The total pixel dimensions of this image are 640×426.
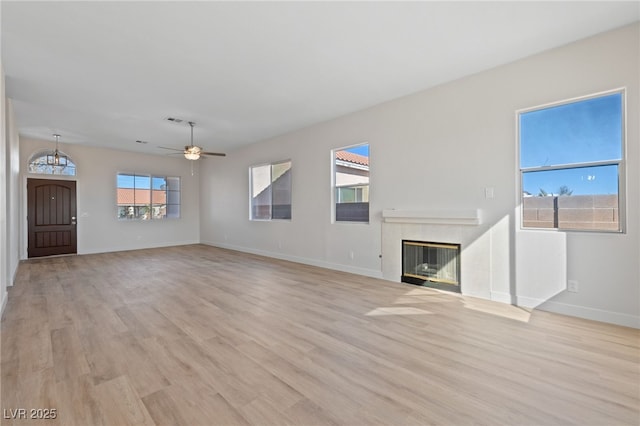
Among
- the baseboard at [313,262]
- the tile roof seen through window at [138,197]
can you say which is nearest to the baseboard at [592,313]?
the baseboard at [313,262]

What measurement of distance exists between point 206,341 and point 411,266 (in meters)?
3.25

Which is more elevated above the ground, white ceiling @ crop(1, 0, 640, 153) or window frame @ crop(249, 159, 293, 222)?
white ceiling @ crop(1, 0, 640, 153)

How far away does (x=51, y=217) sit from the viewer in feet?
24.9

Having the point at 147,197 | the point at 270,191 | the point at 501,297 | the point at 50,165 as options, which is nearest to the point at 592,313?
the point at 501,297

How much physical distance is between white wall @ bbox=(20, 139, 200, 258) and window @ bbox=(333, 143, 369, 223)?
6.63 m

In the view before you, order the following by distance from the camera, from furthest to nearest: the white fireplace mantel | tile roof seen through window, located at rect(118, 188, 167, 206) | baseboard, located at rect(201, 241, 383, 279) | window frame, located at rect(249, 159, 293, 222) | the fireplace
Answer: tile roof seen through window, located at rect(118, 188, 167, 206) < window frame, located at rect(249, 159, 293, 222) < baseboard, located at rect(201, 241, 383, 279) < the fireplace < the white fireplace mantel

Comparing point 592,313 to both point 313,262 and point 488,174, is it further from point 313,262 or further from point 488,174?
point 313,262

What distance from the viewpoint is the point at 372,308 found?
11.6 feet

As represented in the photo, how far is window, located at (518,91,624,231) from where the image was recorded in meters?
3.06

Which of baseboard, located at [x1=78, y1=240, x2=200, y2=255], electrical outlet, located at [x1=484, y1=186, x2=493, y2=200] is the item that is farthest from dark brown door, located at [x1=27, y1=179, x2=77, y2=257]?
electrical outlet, located at [x1=484, y1=186, x2=493, y2=200]

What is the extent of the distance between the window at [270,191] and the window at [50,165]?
492cm

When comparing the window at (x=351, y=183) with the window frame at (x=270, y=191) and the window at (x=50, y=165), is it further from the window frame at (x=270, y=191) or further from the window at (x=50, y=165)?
the window at (x=50, y=165)

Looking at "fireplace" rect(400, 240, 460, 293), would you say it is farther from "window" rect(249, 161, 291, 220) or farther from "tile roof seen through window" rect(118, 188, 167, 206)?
"tile roof seen through window" rect(118, 188, 167, 206)

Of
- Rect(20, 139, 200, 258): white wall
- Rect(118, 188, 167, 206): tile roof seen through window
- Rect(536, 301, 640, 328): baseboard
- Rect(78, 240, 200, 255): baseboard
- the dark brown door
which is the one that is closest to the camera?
Rect(536, 301, 640, 328): baseboard
